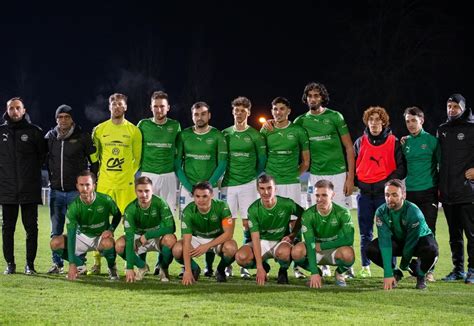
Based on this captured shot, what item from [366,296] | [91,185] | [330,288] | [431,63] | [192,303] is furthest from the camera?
[431,63]

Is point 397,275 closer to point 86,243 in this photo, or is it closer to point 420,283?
point 420,283

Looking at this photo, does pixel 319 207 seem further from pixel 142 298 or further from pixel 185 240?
pixel 142 298

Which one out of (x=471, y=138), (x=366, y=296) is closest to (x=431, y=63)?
(x=471, y=138)

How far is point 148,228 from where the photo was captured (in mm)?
8242

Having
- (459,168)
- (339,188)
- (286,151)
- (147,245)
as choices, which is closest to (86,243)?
(147,245)

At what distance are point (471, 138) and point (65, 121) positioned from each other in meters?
4.64

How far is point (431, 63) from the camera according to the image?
31078mm

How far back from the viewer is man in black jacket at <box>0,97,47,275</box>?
28.5 feet

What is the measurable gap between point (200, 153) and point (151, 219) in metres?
1.09

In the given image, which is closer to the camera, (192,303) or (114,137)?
(192,303)

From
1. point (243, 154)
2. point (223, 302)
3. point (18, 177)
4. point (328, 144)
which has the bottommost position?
point (223, 302)

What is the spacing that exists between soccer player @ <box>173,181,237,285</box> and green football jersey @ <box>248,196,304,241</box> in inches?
11.5

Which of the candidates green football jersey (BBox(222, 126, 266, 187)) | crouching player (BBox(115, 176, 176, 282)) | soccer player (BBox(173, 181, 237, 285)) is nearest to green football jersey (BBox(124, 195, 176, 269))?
crouching player (BBox(115, 176, 176, 282))

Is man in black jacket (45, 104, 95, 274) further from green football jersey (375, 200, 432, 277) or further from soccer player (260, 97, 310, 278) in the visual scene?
green football jersey (375, 200, 432, 277)
